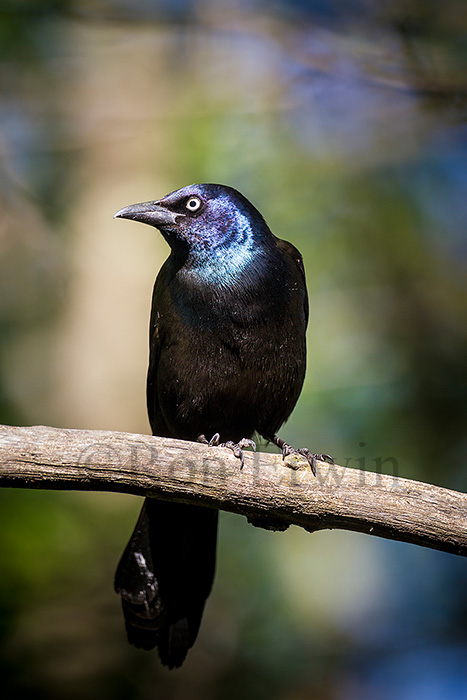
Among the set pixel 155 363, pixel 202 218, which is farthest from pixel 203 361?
pixel 202 218

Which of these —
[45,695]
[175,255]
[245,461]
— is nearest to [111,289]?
[175,255]

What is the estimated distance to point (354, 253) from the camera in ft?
22.6

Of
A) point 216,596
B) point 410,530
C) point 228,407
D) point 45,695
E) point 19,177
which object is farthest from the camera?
point 19,177

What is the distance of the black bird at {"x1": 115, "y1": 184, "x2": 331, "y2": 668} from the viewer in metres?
4.15

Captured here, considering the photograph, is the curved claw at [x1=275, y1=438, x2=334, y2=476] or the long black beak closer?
the curved claw at [x1=275, y1=438, x2=334, y2=476]

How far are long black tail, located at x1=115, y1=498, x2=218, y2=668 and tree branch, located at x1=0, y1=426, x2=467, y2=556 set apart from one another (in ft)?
3.77

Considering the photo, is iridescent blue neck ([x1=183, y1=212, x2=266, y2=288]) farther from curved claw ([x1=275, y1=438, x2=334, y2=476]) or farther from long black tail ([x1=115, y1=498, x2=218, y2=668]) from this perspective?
long black tail ([x1=115, y1=498, x2=218, y2=668])

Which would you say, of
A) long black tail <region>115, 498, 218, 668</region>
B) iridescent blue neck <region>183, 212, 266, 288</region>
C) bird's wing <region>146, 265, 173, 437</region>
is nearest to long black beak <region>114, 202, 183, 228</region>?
iridescent blue neck <region>183, 212, 266, 288</region>

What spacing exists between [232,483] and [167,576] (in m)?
1.34

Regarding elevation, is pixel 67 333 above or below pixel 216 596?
above

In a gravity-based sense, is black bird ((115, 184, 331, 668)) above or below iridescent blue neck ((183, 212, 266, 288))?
below

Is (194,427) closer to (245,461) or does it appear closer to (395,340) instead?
(245,461)

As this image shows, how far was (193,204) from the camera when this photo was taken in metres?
4.36

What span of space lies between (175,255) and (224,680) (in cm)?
311
